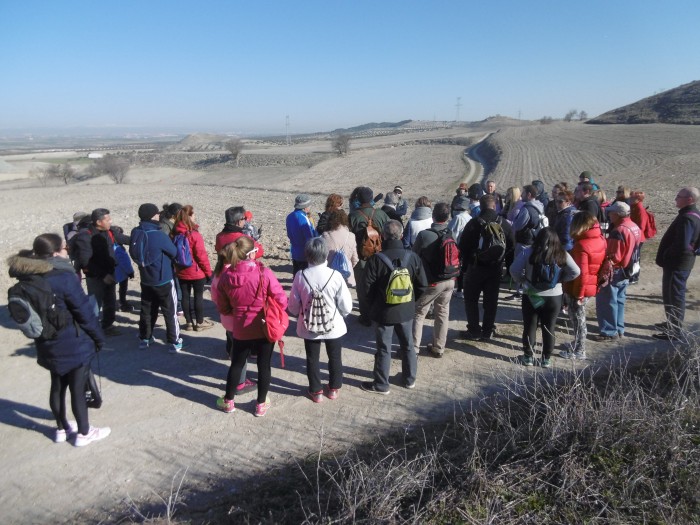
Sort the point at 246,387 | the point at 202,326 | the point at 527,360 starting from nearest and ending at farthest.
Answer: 1. the point at 246,387
2. the point at 527,360
3. the point at 202,326

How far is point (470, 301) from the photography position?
19.9 feet

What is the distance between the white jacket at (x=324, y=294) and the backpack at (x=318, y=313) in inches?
1.2

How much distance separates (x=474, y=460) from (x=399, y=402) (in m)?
1.60

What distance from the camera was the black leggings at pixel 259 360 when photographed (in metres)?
4.32

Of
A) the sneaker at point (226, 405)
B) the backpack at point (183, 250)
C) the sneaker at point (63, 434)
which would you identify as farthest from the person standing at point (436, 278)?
the sneaker at point (63, 434)

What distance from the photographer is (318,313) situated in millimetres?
4359

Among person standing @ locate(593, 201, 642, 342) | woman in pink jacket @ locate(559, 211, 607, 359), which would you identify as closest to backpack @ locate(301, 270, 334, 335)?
woman in pink jacket @ locate(559, 211, 607, 359)

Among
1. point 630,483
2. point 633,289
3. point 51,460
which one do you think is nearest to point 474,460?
point 630,483

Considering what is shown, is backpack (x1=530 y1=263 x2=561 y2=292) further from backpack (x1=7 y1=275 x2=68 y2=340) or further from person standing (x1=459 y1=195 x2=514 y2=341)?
backpack (x1=7 y1=275 x2=68 y2=340)

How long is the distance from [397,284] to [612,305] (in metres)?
3.31

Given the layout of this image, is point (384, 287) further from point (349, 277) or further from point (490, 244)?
point (490, 244)

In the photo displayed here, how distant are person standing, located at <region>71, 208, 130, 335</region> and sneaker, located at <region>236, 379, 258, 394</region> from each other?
2.36 m

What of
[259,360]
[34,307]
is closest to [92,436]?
[34,307]

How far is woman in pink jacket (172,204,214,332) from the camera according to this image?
5902 mm
